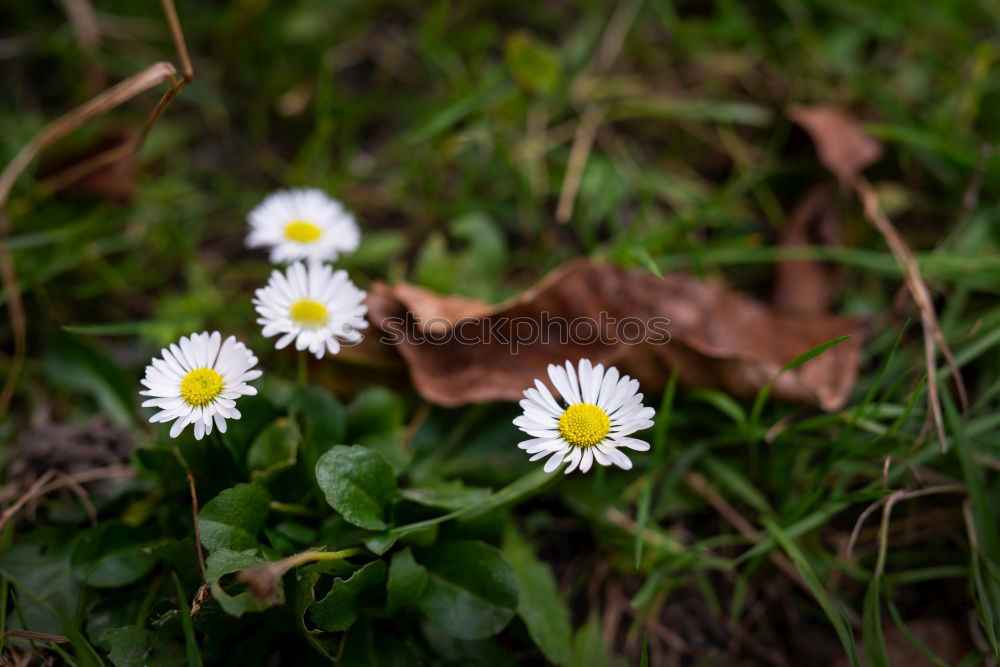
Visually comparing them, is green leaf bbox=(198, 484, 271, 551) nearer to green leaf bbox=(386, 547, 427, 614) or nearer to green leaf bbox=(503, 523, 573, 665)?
green leaf bbox=(386, 547, 427, 614)

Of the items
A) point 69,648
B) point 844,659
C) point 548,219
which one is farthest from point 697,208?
point 69,648

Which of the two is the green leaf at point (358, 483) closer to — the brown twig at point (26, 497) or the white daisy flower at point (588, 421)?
the white daisy flower at point (588, 421)

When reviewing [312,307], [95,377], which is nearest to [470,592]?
[312,307]

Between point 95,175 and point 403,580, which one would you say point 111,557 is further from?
point 95,175

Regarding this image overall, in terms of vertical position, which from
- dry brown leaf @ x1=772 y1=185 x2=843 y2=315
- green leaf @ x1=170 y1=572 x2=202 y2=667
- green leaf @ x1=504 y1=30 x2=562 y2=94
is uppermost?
green leaf @ x1=504 y1=30 x2=562 y2=94

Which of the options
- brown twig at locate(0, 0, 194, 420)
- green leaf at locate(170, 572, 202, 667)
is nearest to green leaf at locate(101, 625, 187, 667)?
green leaf at locate(170, 572, 202, 667)

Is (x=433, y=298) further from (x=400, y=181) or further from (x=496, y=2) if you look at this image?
(x=496, y=2)
